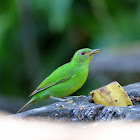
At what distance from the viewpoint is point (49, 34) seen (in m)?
10.8

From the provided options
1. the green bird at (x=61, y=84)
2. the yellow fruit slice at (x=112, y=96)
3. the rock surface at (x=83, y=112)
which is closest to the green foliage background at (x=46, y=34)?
the green bird at (x=61, y=84)

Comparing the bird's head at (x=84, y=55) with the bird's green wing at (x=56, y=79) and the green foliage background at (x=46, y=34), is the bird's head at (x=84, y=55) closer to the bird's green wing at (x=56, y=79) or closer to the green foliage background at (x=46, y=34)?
the bird's green wing at (x=56, y=79)

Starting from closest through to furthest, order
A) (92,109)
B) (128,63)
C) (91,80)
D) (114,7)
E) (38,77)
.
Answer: (92,109) < (128,63) < (91,80) < (38,77) < (114,7)

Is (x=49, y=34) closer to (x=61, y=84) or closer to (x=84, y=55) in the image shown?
(x=84, y=55)

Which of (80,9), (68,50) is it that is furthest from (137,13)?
(68,50)

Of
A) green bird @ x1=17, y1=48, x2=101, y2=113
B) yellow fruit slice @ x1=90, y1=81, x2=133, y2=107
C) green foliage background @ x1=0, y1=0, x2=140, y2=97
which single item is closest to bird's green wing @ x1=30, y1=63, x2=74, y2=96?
green bird @ x1=17, y1=48, x2=101, y2=113

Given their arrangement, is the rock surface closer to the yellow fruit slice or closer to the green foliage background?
the yellow fruit slice

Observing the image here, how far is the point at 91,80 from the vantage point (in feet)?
31.3

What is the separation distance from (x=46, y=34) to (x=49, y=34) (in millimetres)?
103

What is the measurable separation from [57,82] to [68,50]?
647 cm

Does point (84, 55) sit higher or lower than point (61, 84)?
higher

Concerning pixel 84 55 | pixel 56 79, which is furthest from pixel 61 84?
pixel 84 55

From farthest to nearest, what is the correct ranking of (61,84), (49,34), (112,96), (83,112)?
(49,34) < (61,84) < (112,96) < (83,112)

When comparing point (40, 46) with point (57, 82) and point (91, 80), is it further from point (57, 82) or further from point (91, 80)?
point (57, 82)
